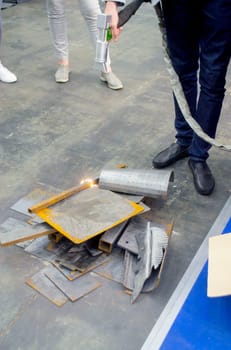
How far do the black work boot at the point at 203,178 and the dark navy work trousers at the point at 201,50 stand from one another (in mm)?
35

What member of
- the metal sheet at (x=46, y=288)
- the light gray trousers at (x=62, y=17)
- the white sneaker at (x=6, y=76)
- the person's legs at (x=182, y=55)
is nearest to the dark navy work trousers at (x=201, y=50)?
the person's legs at (x=182, y=55)

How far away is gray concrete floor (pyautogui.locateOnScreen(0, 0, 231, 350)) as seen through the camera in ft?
4.29

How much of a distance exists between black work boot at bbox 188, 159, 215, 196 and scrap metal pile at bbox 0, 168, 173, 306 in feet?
0.63

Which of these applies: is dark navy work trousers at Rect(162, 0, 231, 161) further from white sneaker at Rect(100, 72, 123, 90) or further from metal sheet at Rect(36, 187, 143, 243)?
white sneaker at Rect(100, 72, 123, 90)

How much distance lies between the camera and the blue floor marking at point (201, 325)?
120cm

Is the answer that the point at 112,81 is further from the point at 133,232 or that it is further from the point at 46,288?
the point at 46,288

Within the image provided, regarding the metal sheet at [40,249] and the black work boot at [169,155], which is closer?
the metal sheet at [40,249]

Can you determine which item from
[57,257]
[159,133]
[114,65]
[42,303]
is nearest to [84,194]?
[57,257]

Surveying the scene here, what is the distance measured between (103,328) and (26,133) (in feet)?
4.25

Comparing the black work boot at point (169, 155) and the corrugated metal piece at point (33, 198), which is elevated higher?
the black work boot at point (169, 155)

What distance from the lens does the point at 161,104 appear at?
2.56m

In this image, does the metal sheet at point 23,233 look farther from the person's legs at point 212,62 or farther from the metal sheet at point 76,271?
the person's legs at point 212,62

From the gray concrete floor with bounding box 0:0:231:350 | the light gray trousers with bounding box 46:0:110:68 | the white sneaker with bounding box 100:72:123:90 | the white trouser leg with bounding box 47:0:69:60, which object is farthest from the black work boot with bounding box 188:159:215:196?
the white trouser leg with bounding box 47:0:69:60

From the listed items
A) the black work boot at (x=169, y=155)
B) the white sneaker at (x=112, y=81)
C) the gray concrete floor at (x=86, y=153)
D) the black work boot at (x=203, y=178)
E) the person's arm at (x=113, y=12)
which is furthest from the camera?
the white sneaker at (x=112, y=81)
